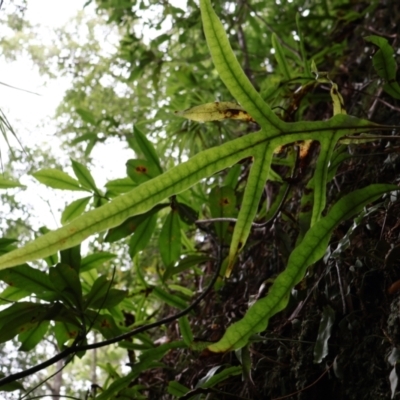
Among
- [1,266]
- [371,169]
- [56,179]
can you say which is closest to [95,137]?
[56,179]

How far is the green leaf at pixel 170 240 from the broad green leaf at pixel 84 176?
159mm

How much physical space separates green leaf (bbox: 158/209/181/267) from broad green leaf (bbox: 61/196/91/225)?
7.0 inches

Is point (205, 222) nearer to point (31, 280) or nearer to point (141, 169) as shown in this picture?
point (141, 169)

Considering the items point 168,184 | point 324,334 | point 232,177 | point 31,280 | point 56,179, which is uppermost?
point 56,179

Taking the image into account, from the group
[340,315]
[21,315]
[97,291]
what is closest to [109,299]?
[97,291]

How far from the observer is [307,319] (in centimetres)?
72

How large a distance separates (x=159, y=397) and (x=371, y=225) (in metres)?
0.62

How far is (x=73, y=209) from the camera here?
104 centimetres

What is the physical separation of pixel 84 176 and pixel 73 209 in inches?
3.7

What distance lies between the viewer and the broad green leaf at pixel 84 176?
38.3 inches

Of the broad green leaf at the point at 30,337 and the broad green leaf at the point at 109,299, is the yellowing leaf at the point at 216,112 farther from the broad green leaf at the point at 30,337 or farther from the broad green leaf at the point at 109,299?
the broad green leaf at the point at 30,337

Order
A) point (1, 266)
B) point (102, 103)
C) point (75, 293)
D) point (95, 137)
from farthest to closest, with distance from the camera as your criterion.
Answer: point (102, 103), point (95, 137), point (75, 293), point (1, 266)

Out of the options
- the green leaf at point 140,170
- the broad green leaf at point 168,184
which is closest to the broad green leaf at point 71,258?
the green leaf at point 140,170

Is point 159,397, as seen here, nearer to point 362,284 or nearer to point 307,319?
point 307,319
